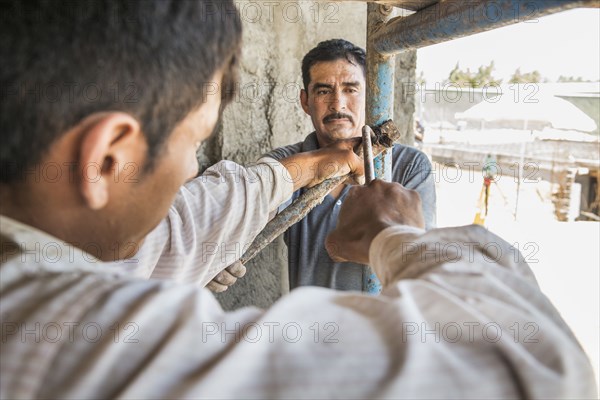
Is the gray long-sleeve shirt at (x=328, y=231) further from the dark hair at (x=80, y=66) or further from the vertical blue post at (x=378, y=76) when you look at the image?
the dark hair at (x=80, y=66)

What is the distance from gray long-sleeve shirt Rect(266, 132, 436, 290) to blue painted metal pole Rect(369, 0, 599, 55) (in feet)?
2.00

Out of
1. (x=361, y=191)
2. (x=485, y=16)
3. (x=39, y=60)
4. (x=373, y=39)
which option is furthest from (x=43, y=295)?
(x=373, y=39)

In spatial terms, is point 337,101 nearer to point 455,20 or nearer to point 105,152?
point 455,20

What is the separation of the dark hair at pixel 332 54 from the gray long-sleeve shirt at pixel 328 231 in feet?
1.04

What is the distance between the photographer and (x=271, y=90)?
6.06ft

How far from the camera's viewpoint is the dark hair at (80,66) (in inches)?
19.9

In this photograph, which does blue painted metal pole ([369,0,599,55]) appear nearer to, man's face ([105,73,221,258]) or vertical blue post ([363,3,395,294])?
vertical blue post ([363,3,395,294])

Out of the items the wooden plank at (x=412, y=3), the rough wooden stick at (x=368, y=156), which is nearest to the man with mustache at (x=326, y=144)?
the rough wooden stick at (x=368, y=156)

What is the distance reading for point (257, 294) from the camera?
1.94m

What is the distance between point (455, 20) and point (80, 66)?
2.04 ft

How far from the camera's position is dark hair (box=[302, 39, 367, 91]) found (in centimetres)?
176

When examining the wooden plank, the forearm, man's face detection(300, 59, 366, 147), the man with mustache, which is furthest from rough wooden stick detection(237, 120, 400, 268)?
man's face detection(300, 59, 366, 147)

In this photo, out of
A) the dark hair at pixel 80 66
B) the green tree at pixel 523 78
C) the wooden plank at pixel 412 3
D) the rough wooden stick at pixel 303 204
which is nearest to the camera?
the dark hair at pixel 80 66

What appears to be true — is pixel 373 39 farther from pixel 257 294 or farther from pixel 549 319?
pixel 257 294
